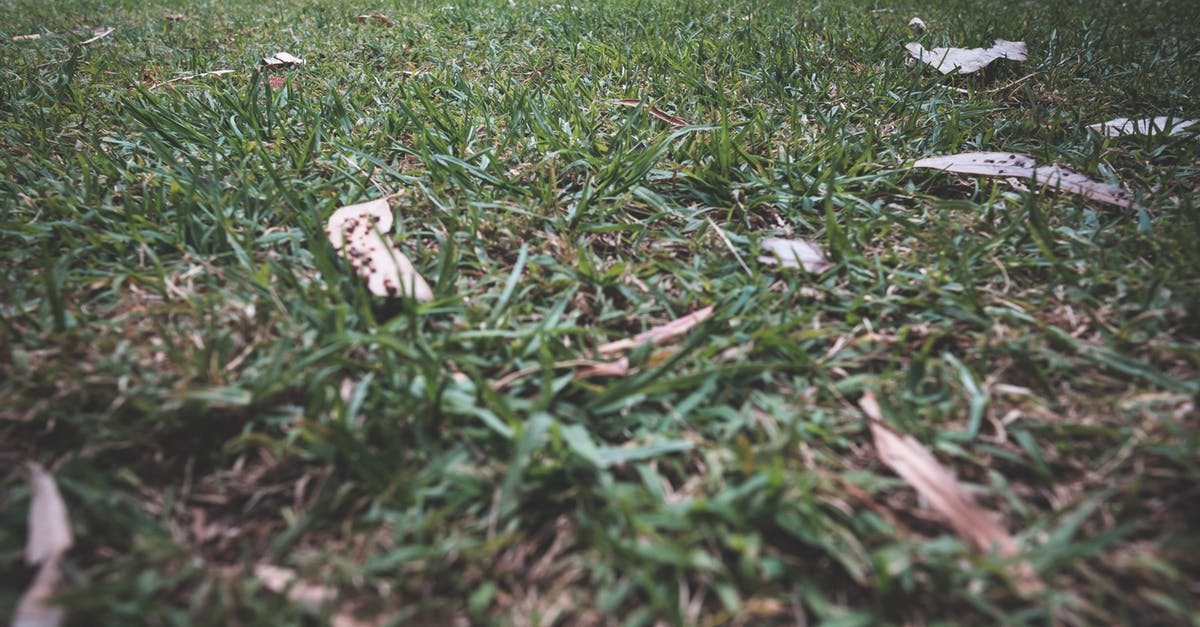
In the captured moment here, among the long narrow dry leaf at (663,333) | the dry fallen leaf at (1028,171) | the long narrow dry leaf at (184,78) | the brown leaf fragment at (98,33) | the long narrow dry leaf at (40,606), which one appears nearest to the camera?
the long narrow dry leaf at (40,606)

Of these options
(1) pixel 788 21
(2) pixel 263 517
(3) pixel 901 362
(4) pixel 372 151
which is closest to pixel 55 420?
(2) pixel 263 517

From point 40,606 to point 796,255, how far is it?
4.24 ft

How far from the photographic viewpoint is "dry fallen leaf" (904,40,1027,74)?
219 centimetres

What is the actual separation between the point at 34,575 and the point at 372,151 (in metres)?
1.22

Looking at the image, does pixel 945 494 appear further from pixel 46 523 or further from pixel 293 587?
pixel 46 523

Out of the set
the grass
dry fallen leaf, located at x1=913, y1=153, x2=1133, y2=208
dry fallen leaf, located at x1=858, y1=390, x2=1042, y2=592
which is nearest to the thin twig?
the grass

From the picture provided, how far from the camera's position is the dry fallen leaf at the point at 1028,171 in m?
1.46

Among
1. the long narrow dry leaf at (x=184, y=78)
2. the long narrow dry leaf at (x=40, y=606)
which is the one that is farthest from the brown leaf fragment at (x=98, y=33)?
the long narrow dry leaf at (x=40, y=606)

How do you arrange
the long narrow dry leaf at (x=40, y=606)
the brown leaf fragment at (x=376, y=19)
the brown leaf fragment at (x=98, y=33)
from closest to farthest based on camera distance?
the long narrow dry leaf at (x=40, y=606) < the brown leaf fragment at (x=98, y=33) < the brown leaf fragment at (x=376, y=19)

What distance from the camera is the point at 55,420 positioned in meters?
0.92

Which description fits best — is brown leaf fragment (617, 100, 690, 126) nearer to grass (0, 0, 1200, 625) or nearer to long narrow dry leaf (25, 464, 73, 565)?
grass (0, 0, 1200, 625)

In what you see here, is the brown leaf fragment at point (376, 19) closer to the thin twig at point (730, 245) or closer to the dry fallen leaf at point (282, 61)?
the dry fallen leaf at point (282, 61)

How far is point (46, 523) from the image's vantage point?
0.79 m

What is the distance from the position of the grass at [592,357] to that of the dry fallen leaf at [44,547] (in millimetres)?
21
